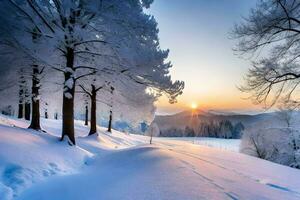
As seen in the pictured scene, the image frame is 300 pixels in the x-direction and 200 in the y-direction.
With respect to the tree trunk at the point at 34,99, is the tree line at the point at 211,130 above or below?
below

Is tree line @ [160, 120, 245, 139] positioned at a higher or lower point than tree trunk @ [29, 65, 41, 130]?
lower

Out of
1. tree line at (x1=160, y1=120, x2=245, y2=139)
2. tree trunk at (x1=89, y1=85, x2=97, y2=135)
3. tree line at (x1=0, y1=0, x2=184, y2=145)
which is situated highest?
tree line at (x1=0, y1=0, x2=184, y2=145)

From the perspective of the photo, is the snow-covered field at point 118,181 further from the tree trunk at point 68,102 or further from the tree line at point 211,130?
the tree line at point 211,130

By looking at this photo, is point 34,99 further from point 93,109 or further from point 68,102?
point 93,109

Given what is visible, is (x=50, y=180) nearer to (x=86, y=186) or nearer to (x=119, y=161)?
(x=86, y=186)

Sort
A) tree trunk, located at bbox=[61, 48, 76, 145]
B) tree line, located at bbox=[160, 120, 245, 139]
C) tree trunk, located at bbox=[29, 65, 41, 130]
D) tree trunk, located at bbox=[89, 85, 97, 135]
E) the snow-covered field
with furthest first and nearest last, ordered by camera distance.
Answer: tree line, located at bbox=[160, 120, 245, 139] → tree trunk, located at bbox=[89, 85, 97, 135] → tree trunk, located at bbox=[29, 65, 41, 130] → tree trunk, located at bbox=[61, 48, 76, 145] → the snow-covered field

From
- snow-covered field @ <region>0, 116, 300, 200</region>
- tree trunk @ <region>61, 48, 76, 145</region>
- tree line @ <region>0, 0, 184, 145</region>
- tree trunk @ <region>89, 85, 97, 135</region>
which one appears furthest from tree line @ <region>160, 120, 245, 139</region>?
snow-covered field @ <region>0, 116, 300, 200</region>

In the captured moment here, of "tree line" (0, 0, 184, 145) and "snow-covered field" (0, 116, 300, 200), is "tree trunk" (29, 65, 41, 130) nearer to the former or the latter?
"tree line" (0, 0, 184, 145)

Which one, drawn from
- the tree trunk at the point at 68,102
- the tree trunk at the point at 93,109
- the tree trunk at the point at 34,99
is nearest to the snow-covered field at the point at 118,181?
the tree trunk at the point at 68,102

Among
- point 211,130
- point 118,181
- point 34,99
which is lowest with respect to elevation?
point 211,130

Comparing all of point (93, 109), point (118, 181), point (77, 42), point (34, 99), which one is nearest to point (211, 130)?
point (93, 109)

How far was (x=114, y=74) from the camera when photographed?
9.93 metres

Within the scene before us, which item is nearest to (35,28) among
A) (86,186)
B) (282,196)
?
(86,186)

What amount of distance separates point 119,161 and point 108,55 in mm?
3911
